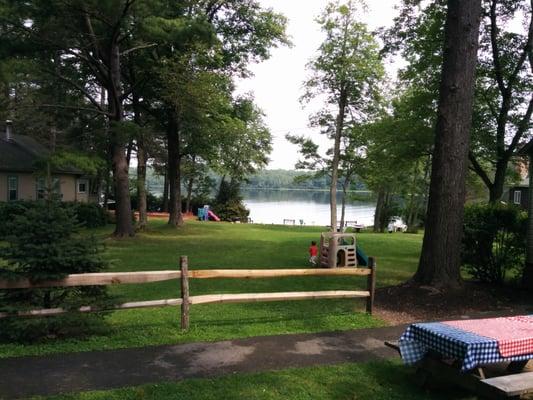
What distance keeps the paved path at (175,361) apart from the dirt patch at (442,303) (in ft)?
4.99

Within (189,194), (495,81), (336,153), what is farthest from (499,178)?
(189,194)

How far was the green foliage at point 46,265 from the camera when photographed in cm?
637

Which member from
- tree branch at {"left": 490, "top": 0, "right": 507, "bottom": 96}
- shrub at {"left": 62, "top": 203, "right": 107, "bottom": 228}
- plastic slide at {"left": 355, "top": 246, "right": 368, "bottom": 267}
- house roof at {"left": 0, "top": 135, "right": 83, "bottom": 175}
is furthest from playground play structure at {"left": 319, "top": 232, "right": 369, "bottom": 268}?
house roof at {"left": 0, "top": 135, "right": 83, "bottom": 175}

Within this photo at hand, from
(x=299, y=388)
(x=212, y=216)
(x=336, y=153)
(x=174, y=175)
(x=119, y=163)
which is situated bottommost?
(x=299, y=388)

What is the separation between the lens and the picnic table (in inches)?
183

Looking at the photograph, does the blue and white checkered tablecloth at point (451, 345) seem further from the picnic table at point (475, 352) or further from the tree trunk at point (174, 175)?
the tree trunk at point (174, 175)

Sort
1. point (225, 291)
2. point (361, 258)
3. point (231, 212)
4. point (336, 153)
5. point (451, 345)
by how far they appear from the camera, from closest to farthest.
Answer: point (451, 345)
point (225, 291)
point (361, 258)
point (336, 153)
point (231, 212)

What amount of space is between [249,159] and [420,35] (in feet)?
104

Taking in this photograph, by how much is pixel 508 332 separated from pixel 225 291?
625cm

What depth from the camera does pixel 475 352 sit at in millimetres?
4750

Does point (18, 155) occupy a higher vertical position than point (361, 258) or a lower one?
higher

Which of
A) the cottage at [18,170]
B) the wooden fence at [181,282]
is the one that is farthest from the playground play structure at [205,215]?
the wooden fence at [181,282]

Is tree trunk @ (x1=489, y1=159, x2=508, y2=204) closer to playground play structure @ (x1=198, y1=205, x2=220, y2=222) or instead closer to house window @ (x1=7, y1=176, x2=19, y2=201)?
house window @ (x1=7, y1=176, x2=19, y2=201)

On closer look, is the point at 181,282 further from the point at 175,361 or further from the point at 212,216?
the point at 212,216
